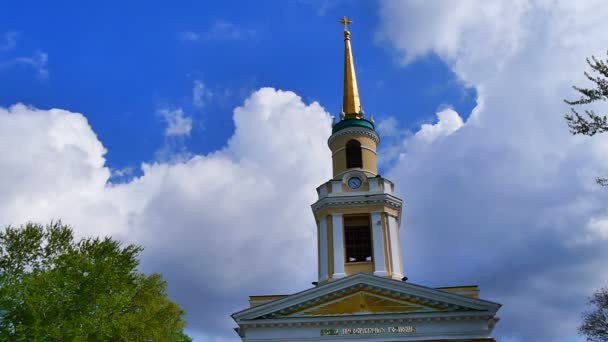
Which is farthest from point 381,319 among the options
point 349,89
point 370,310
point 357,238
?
point 349,89

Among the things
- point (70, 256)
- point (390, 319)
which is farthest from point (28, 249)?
point (390, 319)

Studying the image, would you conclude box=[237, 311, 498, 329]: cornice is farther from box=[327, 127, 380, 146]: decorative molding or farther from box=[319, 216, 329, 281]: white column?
box=[327, 127, 380, 146]: decorative molding

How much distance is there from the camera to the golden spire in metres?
31.4

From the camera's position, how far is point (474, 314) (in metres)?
22.0

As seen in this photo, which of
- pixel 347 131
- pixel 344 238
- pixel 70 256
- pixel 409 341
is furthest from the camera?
pixel 347 131

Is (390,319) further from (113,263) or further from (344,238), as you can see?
(113,263)

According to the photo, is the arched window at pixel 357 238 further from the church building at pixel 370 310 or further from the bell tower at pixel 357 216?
the church building at pixel 370 310

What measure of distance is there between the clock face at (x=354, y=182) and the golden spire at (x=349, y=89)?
454cm

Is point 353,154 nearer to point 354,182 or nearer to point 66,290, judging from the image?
point 354,182

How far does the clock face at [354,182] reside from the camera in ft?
92.1

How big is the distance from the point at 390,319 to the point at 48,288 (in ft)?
48.7

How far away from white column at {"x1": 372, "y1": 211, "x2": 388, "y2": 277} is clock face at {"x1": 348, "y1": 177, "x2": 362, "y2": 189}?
1.84m

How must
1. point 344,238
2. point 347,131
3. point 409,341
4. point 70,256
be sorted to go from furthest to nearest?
point 347,131, point 344,238, point 70,256, point 409,341

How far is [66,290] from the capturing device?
23.7 metres
